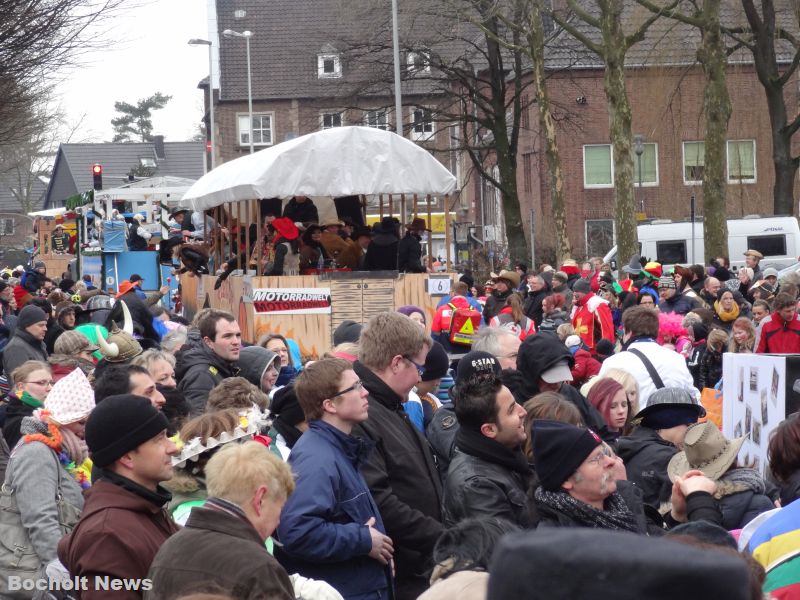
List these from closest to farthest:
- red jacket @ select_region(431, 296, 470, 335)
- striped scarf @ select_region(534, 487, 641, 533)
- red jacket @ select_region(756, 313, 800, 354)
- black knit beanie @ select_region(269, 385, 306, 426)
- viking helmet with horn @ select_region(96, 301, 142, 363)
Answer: striped scarf @ select_region(534, 487, 641, 533) < black knit beanie @ select_region(269, 385, 306, 426) < viking helmet with horn @ select_region(96, 301, 142, 363) < red jacket @ select_region(756, 313, 800, 354) < red jacket @ select_region(431, 296, 470, 335)

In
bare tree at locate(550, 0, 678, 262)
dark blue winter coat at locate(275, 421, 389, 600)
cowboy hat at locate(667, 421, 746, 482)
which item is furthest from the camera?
bare tree at locate(550, 0, 678, 262)

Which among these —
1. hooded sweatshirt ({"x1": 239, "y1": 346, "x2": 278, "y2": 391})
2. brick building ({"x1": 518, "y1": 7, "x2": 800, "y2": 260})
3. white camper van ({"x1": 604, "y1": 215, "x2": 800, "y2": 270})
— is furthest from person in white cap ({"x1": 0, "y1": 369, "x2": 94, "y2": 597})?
brick building ({"x1": 518, "y1": 7, "x2": 800, "y2": 260})

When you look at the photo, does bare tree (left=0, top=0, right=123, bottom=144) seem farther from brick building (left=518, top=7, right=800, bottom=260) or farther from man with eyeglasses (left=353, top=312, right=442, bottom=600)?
brick building (left=518, top=7, right=800, bottom=260)

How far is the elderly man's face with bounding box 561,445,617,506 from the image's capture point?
4.24 meters

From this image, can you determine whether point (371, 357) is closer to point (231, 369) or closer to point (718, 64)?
point (231, 369)

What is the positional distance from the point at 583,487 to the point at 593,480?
0.04m

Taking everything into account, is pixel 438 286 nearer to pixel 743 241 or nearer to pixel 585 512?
pixel 585 512

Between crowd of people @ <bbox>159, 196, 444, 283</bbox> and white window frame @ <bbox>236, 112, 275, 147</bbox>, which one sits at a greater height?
white window frame @ <bbox>236, 112, 275, 147</bbox>

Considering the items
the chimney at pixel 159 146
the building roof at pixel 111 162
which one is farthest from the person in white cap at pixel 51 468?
the chimney at pixel 159 146

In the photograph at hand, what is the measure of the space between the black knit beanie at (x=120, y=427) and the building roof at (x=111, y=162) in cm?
8418

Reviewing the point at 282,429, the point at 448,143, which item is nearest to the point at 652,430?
the point at 282,429

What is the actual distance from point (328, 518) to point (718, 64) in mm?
22117

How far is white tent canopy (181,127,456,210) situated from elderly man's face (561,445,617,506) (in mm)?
14348

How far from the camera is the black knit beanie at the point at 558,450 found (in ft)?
14.0
